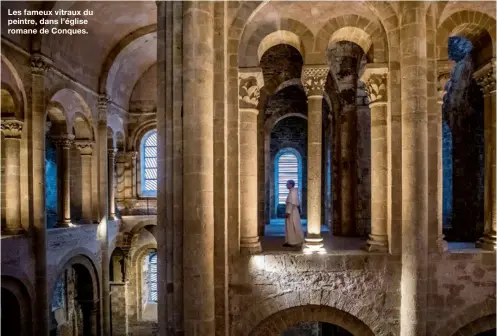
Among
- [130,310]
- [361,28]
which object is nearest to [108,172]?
[130,310]

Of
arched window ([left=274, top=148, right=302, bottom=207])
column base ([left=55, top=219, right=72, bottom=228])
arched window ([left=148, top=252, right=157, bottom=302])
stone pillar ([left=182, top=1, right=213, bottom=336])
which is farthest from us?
arched window ([left=274, top=148, right=302, bottom=207])

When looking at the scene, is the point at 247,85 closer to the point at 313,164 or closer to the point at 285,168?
the point at 313,164

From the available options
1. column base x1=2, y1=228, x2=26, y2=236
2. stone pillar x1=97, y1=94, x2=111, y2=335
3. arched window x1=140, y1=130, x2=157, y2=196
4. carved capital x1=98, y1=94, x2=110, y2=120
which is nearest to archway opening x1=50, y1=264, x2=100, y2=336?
stone pillar x1=97, y1=94, x2=111, y2=335

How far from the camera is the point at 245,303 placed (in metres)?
7.25

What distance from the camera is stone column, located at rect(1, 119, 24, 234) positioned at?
32.7 feet

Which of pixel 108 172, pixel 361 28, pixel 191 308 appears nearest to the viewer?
pixel 191 308

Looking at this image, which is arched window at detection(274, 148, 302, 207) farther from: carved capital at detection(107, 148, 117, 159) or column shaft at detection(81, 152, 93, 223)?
column shaft at detection(81, 152, 93, 223)

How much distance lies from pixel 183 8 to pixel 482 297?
7051 mm

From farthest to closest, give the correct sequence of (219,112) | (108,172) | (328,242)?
(108,172) < (328,242) < (219,112)

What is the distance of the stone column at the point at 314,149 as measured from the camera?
24.9 feet

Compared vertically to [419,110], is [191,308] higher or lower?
lower

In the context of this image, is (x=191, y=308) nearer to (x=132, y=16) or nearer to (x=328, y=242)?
(x=328, y=242)

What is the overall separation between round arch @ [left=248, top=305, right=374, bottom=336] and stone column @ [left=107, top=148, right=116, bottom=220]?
9111 millimetres

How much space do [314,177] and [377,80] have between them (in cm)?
208
